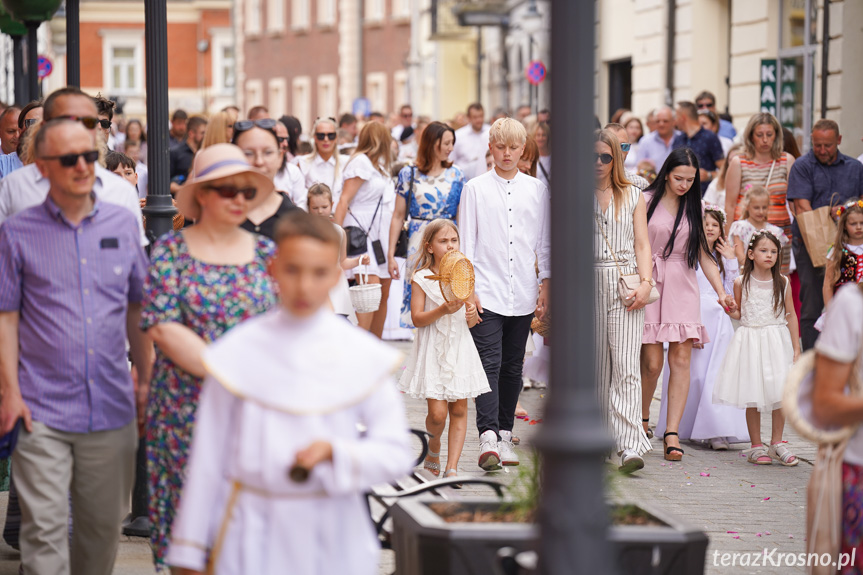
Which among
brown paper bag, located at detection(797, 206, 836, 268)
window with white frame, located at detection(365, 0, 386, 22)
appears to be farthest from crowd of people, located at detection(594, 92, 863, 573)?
window with white frame, located at detection(365, 0, 386, 22)

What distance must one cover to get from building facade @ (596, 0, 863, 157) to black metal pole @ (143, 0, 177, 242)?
11.1m

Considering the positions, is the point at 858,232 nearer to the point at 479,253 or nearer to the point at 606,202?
the point at 606,202

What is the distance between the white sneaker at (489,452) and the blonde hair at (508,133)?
1.78m

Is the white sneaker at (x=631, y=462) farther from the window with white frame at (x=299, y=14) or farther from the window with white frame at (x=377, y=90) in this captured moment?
the window with white frame at (x=299, y=14)

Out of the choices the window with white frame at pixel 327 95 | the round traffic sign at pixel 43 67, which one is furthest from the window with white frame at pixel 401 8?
the round traffic sign at pixel 43 67

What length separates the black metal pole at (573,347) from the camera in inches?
139

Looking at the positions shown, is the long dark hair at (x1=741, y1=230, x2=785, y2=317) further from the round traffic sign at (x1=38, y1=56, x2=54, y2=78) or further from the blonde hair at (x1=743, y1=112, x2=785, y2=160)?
the round traffic sign at (x1=38, y1=56, x2=54, y2=78)

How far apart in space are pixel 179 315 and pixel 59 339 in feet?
1.87

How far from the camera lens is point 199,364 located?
14.5 feet

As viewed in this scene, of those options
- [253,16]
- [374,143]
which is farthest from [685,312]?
[253,16]

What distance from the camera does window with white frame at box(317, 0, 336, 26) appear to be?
176ft

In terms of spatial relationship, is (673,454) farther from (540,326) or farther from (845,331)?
(845,331)

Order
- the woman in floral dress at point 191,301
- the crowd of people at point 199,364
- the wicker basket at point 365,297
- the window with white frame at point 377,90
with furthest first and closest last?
the window with white frame at point 377,90 < the wicker basket at point 365,297 < the woman in floral dress at point 191,301 < the crowd of people at point 199,364

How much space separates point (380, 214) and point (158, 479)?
739cm
